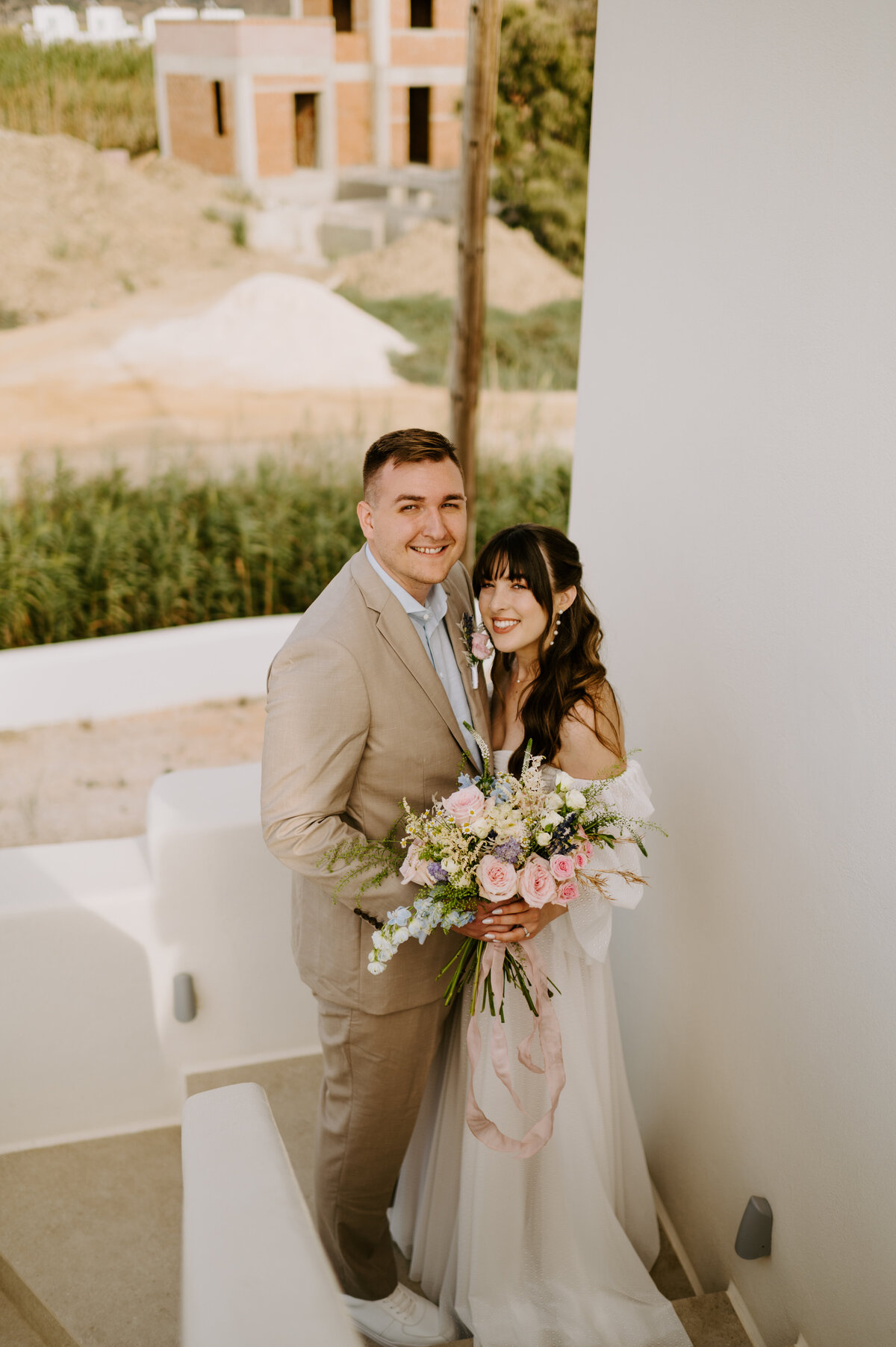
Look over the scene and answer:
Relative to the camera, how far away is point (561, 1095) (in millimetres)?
2260

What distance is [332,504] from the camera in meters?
8.27

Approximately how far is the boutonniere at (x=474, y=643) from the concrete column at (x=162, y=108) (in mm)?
8473

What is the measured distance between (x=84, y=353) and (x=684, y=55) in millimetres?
7673

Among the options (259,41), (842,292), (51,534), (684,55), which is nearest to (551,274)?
(259,41)

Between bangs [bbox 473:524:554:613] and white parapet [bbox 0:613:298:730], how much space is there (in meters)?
4.00

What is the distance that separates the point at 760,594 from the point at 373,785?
31.8 inches

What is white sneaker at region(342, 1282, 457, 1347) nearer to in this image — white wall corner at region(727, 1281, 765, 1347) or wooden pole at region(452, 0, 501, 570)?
white wall corner at region(727, 1281, 765, 1347)

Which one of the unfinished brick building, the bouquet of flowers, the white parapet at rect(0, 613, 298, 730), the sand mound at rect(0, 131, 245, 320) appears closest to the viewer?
the bouquet of flowers

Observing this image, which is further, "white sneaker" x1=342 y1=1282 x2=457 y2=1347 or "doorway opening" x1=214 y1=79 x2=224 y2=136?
"doorway opening" x1=214 y1=79 x2=224 y2=136

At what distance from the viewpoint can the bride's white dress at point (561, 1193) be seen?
2.22 meters

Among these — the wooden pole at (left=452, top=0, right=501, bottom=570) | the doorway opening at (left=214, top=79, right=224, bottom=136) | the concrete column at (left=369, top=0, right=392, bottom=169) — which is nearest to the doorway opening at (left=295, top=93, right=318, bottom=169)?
the concrete column at (left=369, top=0, right=392, bottom=169)

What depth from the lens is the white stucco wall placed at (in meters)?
1.71

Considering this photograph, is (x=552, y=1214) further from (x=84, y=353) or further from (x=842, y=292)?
(x=84, y=353)

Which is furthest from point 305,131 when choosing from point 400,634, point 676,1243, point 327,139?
point 676,1243
